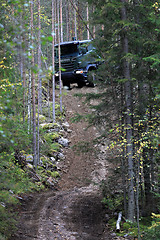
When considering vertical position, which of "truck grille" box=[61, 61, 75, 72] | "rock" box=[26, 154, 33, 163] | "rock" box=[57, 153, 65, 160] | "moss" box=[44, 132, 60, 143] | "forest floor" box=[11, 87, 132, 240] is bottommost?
"forest floor" box=[11, 87, 132, 240]

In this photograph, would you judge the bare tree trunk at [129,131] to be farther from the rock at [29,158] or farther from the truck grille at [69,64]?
the truck grille at [69,64]

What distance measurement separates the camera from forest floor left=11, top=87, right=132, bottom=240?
8.68m

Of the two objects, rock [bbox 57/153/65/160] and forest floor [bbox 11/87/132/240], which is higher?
rock [bbox 57/153/65/160]

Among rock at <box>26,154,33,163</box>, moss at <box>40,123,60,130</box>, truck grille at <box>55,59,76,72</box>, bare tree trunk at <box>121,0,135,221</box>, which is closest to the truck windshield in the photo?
truck grille at <box>55,59,76,72</box>

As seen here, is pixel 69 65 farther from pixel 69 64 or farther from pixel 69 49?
pixel 69 49

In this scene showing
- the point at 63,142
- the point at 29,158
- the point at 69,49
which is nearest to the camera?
the point at 29,158

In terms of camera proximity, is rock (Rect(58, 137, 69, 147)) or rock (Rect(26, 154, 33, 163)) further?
rock (Rect(58, 137, 69, 147))

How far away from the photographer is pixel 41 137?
17531 millimetres

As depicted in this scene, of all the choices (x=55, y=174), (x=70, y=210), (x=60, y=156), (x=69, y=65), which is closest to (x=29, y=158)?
(x=55, y=174)

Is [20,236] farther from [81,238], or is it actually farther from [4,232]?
[81,238]

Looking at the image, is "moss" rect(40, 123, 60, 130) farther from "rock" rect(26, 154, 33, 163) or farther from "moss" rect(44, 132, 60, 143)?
"rock" rect(26, 154, 33, 163)

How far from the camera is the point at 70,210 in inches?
449

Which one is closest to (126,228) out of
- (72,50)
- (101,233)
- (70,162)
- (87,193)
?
(101,233)

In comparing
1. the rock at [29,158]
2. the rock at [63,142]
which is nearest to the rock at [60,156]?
the rock at [63,142]
